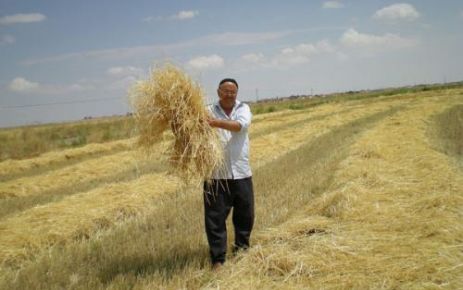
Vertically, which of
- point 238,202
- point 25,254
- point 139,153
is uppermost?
point 139,153

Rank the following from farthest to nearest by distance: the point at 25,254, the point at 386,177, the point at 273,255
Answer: the point at 386,177 < the point at 25,254 < the point at 273,255

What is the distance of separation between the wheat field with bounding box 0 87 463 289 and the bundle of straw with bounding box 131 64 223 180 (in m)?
0.27

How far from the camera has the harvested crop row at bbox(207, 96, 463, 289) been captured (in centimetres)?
432

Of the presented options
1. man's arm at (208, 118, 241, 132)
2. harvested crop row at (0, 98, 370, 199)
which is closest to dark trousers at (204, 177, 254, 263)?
man's arm at (208, 118, 241, 132)

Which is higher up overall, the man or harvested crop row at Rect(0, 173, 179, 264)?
the man

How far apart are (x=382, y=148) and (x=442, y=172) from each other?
3.32 m

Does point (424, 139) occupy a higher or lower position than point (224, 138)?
lower

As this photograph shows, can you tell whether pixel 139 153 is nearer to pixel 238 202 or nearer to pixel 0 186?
pixel 238 202

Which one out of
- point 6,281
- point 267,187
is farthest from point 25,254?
point 267,187

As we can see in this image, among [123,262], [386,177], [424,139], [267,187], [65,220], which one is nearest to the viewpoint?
[123,262]

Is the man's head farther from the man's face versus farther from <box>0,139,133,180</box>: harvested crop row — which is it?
<box>0,139,133,180</box>: harvested crop row

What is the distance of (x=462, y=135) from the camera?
14992 mm

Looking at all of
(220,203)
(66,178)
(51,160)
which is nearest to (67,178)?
(66,178)

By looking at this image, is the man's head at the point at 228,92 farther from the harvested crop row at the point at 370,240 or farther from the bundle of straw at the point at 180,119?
the harvested crop row at the point at 370,240
